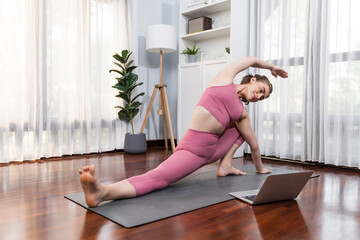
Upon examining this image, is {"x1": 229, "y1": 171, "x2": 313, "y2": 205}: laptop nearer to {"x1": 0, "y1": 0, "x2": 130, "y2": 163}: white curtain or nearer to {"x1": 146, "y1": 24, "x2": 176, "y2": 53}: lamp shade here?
{"x1": 0, "y1": 0, "x2": 130, "y2": 163}: white curtain

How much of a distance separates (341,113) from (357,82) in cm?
31

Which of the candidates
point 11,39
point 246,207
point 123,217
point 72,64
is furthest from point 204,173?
point 11,39

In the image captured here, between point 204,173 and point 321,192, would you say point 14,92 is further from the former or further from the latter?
point 321,192

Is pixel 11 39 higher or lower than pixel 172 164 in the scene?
higher

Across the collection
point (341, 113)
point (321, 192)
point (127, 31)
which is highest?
point (127, 31)

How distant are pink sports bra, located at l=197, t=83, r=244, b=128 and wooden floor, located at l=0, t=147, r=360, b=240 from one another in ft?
1.81

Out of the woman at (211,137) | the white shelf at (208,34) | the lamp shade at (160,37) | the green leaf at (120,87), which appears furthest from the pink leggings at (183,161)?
the lamp shade at (160,37)

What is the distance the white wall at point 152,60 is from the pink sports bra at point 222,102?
2271 mm

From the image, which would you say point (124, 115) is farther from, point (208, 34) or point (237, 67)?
point (237, 67)

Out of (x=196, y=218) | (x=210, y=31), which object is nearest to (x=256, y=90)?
(x=196, y=218)


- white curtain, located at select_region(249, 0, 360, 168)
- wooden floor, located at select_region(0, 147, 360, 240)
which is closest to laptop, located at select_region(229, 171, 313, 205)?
wooden floor, located at select_region(0, 147, 360, 240)

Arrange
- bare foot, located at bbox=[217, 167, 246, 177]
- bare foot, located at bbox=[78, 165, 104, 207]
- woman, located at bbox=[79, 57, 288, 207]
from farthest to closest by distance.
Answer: bare foot, located at bbox=[217, 167, 246, 177] < woman, located at bbox=[79, 57, 288, 207] < bare foot, located at bbox=[78, 165, 104, 207]

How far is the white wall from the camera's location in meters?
4.27

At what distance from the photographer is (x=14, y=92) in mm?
3061
